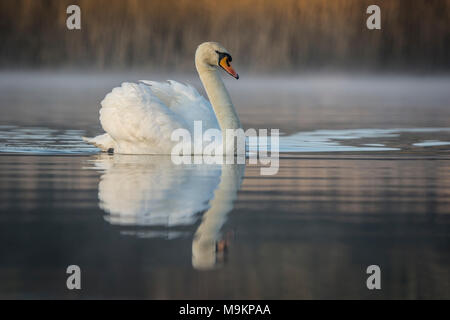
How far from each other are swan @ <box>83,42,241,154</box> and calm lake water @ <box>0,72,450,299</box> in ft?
1.05

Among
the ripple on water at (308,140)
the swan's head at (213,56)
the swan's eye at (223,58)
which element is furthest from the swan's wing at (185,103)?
the ripple on water at (308,140)

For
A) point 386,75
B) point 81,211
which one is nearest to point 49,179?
point 81,211

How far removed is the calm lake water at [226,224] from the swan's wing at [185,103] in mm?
714

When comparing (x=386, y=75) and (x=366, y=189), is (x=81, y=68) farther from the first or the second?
(x=366, y=189)

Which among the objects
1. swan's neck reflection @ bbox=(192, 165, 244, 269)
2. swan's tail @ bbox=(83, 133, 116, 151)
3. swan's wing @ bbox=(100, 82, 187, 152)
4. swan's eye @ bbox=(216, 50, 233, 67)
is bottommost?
swan's neck reflection @ bbox=(192, 165, 244, 269)

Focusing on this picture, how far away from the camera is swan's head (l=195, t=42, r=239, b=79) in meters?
11.8

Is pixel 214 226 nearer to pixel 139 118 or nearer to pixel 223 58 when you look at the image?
pixel 139 118

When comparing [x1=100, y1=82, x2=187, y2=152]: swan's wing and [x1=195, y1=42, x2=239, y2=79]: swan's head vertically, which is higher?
[x1=195, y1=42, x2=239, y2=79]: swan's head

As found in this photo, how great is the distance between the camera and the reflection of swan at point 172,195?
660cm

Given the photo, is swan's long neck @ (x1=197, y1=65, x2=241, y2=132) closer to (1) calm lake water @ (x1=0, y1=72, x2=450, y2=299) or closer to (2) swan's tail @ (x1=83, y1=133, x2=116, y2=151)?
(1) calm lake water @ (x1=0, y1=72, x2=450, y2=299)

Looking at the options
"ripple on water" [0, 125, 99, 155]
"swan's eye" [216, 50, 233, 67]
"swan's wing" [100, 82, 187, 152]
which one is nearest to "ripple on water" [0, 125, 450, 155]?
"ripple on water" [0, 125, 99, 155]

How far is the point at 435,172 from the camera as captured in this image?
10.0m

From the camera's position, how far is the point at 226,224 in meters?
6.86

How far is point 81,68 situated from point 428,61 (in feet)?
75.8
